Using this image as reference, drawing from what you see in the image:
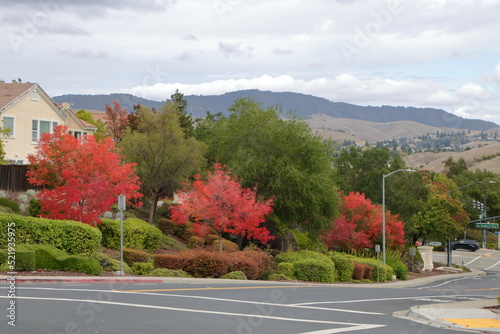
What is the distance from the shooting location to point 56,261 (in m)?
24.2

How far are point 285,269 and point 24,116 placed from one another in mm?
25526

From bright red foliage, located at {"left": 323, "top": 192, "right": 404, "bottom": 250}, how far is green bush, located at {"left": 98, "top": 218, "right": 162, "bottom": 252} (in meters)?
18.3

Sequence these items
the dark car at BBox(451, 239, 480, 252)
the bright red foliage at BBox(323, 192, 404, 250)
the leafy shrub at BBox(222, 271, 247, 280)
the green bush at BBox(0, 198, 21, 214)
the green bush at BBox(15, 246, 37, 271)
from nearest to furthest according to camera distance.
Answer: the green bush at BBox(15, 246, 37, 271) < the leafy shrub at BBox(222, 271, 247, 280) < the green bush at BBox(0, 198, 21, 214) < the bright red foliage at BBox(323, 192, 404, 250) < the dark car at BBox(451, 239, 480, 252)

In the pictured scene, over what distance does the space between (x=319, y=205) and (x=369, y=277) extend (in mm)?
7306

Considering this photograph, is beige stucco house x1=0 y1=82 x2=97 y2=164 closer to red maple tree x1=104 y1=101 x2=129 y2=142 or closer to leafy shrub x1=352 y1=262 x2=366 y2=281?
red maple tree x1=104 y1=101 x2=129 y2=142

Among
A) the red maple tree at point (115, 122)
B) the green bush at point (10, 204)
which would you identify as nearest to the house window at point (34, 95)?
the green bush at point (10, 204)

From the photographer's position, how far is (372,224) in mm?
57812

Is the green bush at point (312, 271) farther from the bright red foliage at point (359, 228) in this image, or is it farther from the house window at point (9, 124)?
the house window at point (9, 124)

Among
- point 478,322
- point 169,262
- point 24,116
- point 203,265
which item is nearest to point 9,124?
point 24,116

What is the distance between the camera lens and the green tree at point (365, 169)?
72.0 metres

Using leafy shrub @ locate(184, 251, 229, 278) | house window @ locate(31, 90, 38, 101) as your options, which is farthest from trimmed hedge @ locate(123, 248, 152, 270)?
house window @ locate(31, 90, 38, 101)

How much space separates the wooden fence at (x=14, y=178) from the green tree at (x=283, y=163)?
1219 cm

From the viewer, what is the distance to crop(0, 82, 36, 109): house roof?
4738 cm

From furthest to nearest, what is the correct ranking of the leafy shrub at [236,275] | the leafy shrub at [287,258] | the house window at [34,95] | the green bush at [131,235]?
the house window at [34,95], the leafy shrub at [287,258], the green bush at [131,235], the leafy shrub at [236,275]
